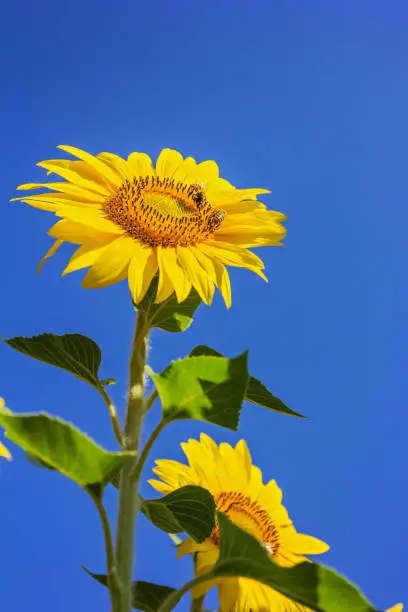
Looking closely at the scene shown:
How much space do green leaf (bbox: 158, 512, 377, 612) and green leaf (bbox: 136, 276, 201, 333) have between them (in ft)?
1.86

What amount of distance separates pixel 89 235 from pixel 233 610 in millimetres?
1076

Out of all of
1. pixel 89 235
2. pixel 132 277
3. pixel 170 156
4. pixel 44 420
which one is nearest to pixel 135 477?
pixel 44 420

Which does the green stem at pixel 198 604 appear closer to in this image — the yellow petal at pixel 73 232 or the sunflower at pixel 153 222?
the sunflower at pixel 153 222

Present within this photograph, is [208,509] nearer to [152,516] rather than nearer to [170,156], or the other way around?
[152,516]

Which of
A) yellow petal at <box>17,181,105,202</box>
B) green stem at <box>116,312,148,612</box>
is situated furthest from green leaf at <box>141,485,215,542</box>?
yellow petal at <box>17,181,105,202</box>

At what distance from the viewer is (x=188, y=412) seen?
1.47 metres

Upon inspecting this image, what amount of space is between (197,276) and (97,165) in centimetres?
62

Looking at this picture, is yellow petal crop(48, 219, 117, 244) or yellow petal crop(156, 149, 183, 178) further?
yellow petal crop(156, 149, 183, 178)

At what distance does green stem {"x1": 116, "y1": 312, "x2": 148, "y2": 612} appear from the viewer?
57.4 inches

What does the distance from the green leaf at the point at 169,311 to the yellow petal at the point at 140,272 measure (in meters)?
0.04

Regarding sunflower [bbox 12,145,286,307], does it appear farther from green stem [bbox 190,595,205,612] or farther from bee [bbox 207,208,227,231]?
green stem [bbox 190,595,205,612]

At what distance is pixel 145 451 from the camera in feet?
4.95

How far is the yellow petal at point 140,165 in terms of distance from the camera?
90.8 inches

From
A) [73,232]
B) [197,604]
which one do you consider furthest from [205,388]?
[197,604]
